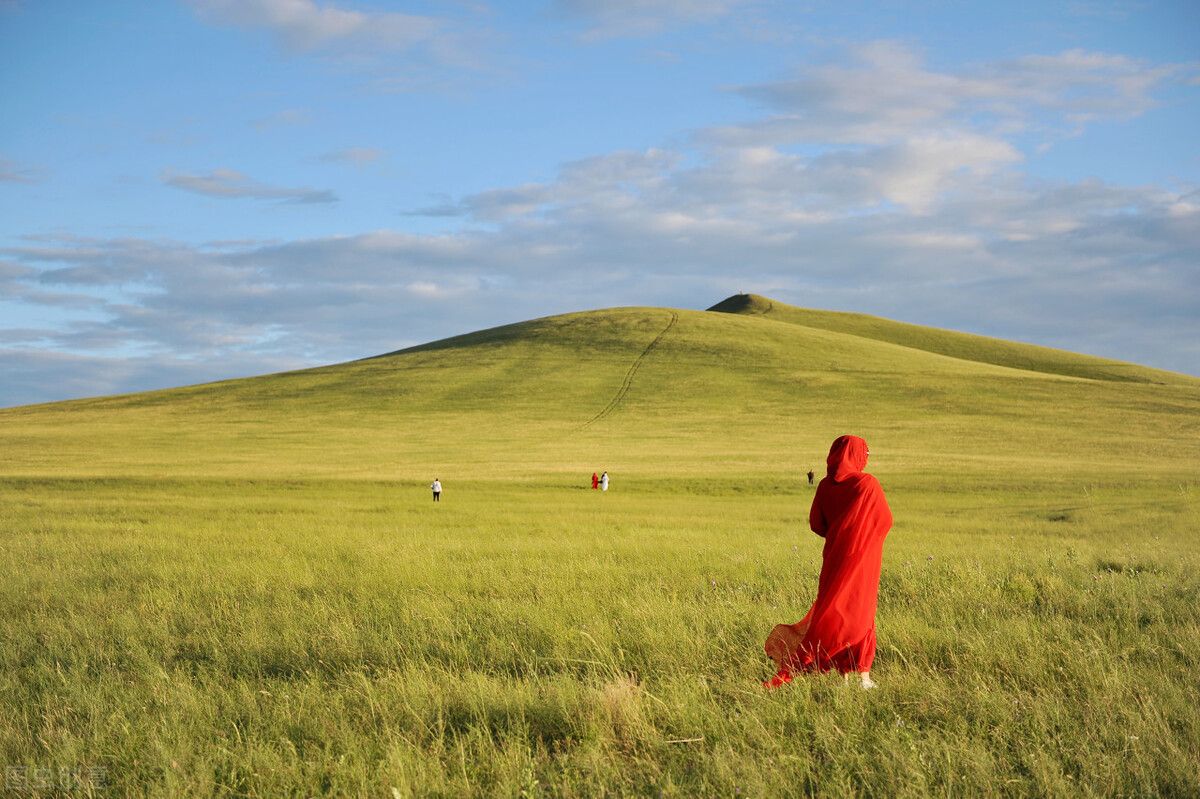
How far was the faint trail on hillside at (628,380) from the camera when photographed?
65.8 metres

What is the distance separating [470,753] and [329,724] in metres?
0.97

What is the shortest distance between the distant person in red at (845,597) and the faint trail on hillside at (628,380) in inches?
2183

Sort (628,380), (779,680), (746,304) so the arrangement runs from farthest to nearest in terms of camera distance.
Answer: (746,304) < (628,380) < (779,680)

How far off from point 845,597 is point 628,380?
72.2 meters

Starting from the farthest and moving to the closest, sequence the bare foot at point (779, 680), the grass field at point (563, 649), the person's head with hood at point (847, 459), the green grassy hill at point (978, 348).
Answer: the green grassy hill at point (978, 348), the person's head with hood at point (847, 459), the bare foot at point (779, 680), the grass field at point (563, 649)

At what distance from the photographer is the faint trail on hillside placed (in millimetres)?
65825

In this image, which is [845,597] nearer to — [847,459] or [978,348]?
[847,459]

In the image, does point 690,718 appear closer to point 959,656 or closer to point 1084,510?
point 959,656

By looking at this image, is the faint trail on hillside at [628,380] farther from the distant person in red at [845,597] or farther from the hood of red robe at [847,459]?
the distant person in red at [845,597]

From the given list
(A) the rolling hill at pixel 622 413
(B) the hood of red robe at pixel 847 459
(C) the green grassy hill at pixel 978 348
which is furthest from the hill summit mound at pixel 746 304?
(B) the hood of red robe at pixel 847 459

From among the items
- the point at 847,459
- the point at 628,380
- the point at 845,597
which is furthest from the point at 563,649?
the point at 628,380

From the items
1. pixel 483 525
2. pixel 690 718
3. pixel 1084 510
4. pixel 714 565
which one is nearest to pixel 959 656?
pixel 690 718

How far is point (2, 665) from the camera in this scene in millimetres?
7113

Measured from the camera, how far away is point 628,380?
3091 inches
